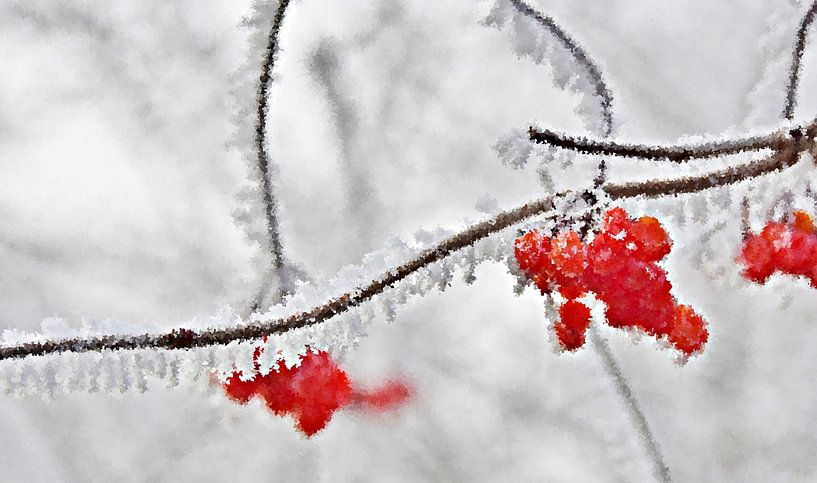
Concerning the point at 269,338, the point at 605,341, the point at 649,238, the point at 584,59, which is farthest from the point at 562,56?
the point at 605,341

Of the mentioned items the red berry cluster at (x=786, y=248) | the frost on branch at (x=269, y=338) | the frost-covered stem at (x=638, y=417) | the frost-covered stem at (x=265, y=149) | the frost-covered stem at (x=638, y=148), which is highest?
the frost-covered stem at (x=638, y=417)

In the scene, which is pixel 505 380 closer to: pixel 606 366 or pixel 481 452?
pixel 481 452

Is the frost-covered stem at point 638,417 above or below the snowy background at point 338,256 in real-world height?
below

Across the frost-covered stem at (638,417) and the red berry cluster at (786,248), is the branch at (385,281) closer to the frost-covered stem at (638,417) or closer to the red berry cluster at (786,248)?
the red berry cluster at (786,248)

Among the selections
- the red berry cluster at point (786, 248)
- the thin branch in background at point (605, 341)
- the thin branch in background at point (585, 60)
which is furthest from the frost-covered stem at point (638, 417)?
the thin branch in background at point (585, 60)

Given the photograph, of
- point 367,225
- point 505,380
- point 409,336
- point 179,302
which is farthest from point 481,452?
point 179,302

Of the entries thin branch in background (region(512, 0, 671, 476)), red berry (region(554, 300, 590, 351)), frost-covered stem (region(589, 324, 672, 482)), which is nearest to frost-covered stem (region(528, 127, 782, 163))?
thin branch in background (region(512, 0, 671, 476))
